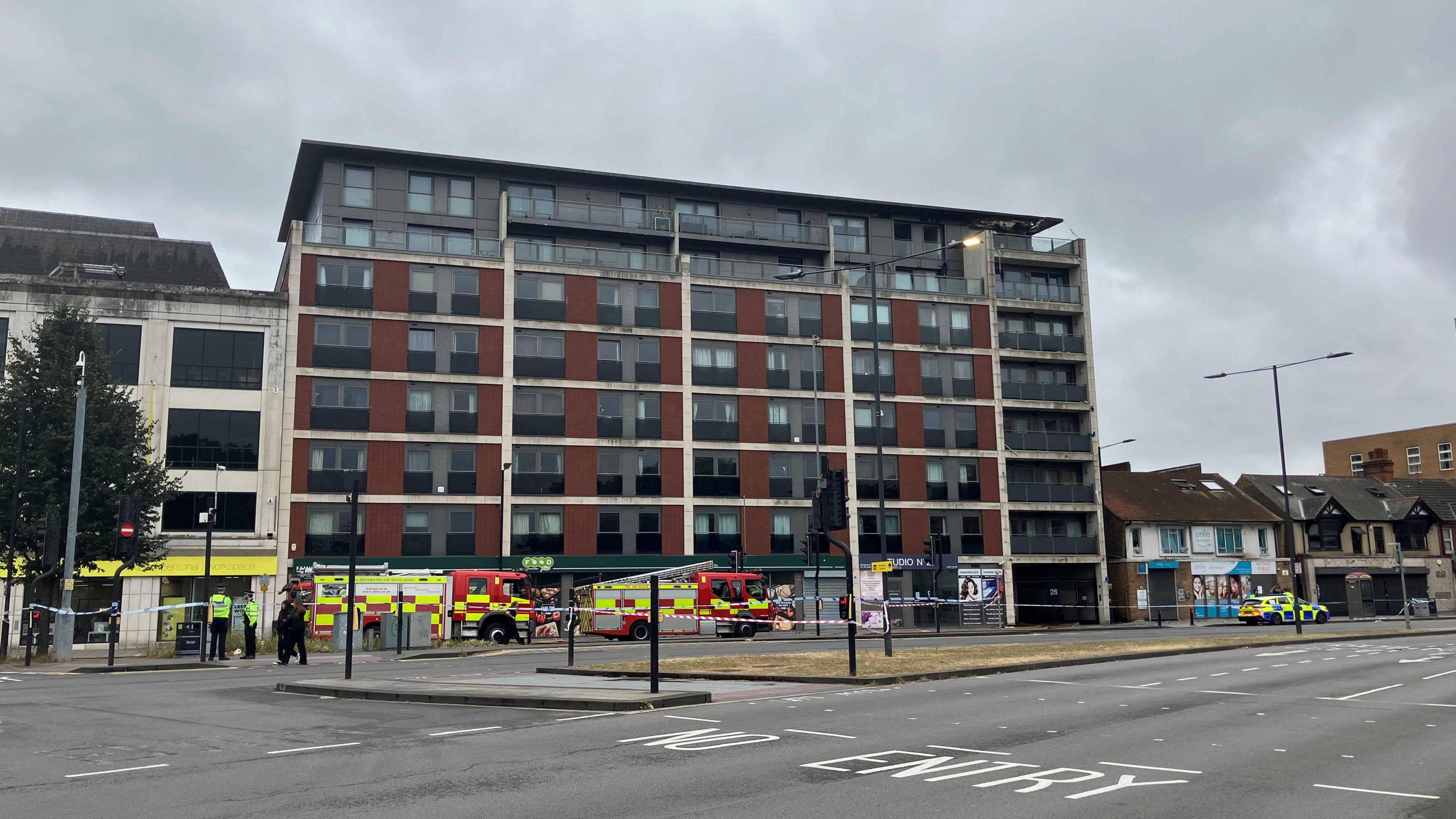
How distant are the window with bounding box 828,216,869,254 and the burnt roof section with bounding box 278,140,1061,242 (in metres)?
0.58

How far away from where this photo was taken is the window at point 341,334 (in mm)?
50875

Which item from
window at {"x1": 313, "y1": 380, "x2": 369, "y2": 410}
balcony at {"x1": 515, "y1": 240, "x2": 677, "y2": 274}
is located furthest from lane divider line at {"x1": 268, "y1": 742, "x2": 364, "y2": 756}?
balcony at {"x1": 515, "y1": 240, "x2": 677, "y2": 274}

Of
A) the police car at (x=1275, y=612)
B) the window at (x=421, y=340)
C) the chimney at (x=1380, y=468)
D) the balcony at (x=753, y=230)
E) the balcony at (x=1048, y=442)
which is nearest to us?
the window at (x=421, y=340)

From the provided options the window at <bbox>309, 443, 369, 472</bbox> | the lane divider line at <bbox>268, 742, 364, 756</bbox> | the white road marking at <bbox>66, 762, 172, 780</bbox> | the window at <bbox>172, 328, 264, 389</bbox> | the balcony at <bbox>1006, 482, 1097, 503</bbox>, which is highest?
the window at <bbox>172, 328, 264, 389</bbox>

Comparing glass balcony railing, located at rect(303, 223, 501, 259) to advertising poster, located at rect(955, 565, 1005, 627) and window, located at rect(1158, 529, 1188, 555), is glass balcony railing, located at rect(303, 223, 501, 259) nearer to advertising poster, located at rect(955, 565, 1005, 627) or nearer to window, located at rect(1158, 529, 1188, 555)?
advertising poster, located at rect(955, 565, 1005, 627)

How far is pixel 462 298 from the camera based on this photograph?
53281 mm

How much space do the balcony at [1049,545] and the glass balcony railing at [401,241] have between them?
1177 inches

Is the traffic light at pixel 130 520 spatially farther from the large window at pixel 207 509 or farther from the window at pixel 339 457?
the window at pixel 339 457

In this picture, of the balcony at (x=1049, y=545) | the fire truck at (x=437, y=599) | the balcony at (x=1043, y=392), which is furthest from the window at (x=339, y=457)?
the balcony at (x=1043, y=392)

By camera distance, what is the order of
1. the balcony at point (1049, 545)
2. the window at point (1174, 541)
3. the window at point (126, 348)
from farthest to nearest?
the window at point (1174, 541)
the balcony at point (1049, 545)
the window at point (126, 348)

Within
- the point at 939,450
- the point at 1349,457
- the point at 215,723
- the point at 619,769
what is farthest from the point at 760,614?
the point at 1349,457

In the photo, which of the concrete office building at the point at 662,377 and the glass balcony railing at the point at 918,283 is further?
the glass balcony railing at the point at 918,283

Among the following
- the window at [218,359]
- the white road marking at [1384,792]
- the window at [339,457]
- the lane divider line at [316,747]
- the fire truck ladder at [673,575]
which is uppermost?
the window at [218,359]

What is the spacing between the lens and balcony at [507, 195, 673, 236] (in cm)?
5709
